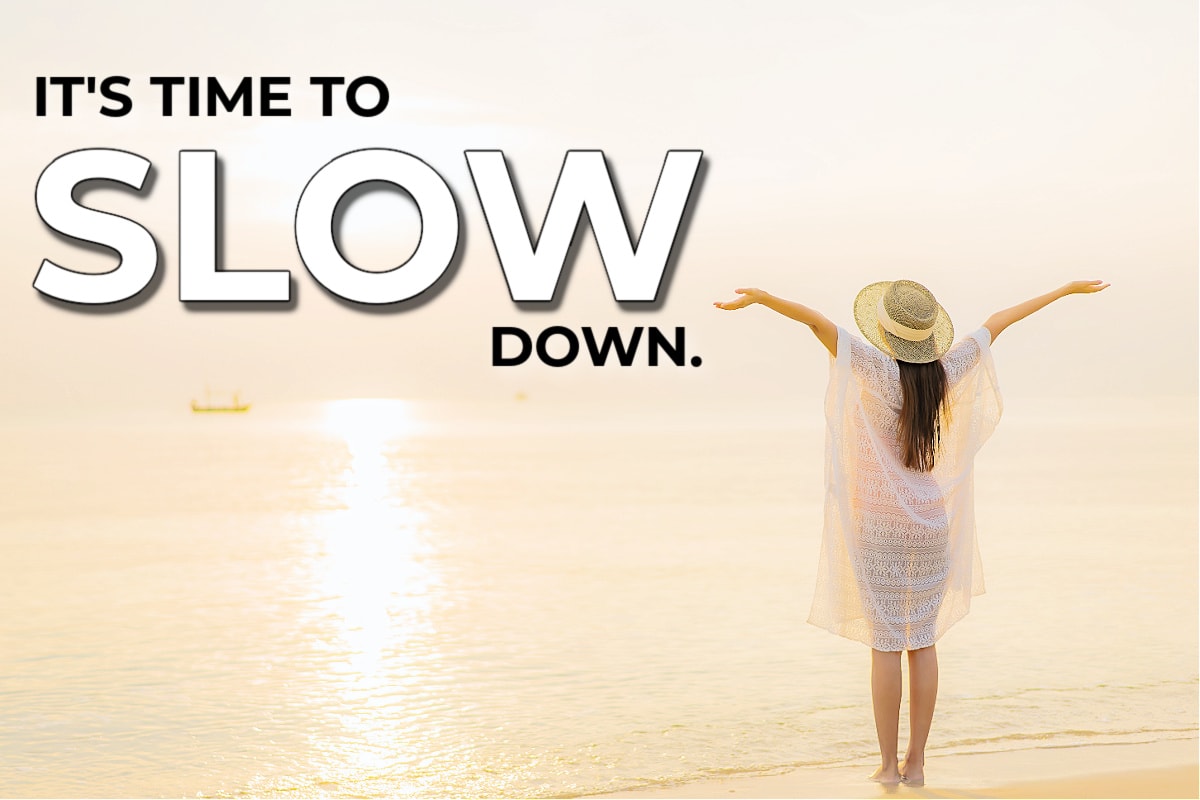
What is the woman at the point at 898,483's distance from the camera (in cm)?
393

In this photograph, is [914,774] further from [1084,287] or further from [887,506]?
[1084,287]

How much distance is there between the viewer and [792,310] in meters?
3.78

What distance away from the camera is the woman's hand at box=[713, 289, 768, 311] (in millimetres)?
3742

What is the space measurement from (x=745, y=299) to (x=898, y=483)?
2.34ft

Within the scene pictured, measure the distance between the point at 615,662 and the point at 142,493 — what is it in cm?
1445

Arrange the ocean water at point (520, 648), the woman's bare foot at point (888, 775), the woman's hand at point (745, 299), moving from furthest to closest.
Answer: the ocean water at point (520, 648)
the woman's bare foot at point (888, 775)
the woman's hand at point (745, 299)

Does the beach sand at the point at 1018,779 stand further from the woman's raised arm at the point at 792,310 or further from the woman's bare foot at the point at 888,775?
the woman's raised arm at the point at 792,310

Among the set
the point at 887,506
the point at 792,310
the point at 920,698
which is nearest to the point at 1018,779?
the point at 920,698

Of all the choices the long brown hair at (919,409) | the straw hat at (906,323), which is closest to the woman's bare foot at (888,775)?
the long brown hair at (919,409)

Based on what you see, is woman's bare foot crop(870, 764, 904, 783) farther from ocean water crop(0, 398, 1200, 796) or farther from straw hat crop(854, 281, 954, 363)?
straw hat crop(854, 281, 954, 363)

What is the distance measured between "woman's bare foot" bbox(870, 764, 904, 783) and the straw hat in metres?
1.24

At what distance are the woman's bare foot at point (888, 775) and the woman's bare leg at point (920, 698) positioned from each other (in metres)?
0.05

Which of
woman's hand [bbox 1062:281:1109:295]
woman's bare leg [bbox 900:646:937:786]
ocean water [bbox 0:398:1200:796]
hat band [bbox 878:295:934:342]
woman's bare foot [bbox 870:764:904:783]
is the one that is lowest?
ocean water [bbox 0:398:1200:796]

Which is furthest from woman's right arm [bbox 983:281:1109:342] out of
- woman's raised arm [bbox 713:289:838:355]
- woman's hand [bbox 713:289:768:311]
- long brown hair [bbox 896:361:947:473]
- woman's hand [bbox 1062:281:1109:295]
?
woman's hand [bbox 713:289:768:311]
